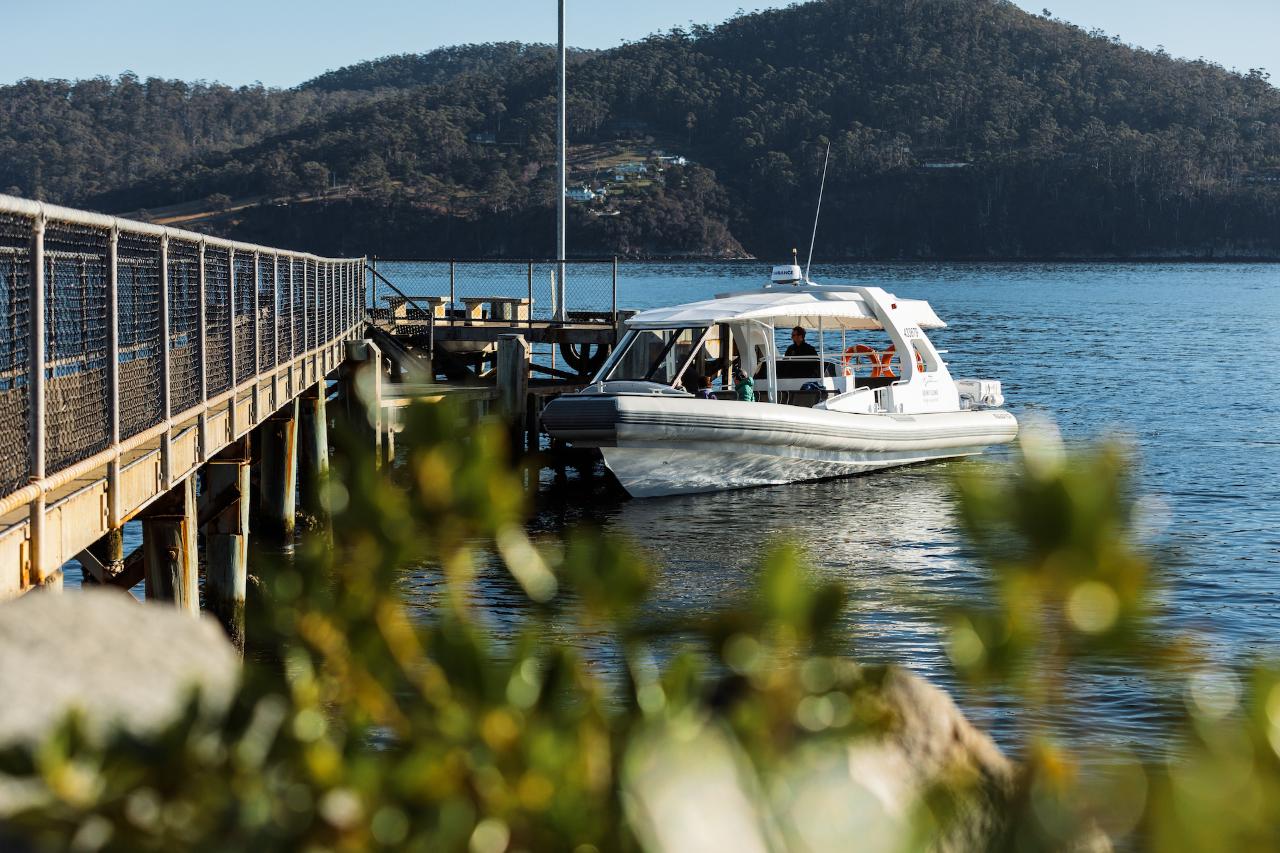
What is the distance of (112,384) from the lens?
714 cm

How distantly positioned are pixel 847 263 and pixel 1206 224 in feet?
141

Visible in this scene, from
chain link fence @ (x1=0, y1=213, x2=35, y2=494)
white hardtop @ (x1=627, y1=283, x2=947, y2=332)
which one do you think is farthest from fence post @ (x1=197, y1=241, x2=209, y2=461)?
white hardtop @ (x1=627, y1=283, x2=947, y2=332)

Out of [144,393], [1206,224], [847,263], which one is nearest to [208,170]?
[847,263]

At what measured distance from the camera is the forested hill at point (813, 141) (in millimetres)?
143750

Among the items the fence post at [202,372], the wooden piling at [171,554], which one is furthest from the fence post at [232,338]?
the wooden piling at [171,554]

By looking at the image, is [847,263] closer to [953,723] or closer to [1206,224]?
[1206,224]

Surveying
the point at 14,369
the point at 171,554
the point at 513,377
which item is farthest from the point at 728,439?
the point at 14,369

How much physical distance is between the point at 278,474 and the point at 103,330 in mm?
8666

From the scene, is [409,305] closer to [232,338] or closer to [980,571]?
[232,338]

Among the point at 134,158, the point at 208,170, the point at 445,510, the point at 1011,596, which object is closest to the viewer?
the point at 1011,596

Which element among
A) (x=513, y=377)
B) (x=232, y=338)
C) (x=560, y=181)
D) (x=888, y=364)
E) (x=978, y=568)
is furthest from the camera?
(x=560, y=181)

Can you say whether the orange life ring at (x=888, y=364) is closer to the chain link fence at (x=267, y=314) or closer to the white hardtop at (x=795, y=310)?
the white hardtop at (x=795, y=310)

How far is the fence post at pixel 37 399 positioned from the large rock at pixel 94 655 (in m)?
3.33

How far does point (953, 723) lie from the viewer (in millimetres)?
3867
